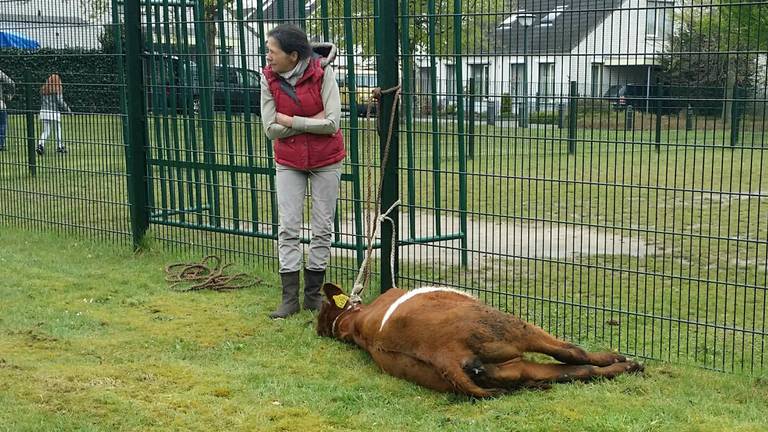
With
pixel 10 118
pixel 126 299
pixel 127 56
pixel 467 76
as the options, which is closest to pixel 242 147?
pixel 127 56

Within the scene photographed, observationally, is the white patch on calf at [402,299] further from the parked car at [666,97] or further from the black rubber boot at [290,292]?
the parked car at [666,97]

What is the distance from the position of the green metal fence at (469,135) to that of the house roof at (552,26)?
1 centimetres

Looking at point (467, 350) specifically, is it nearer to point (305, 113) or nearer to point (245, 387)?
point (245, 387)

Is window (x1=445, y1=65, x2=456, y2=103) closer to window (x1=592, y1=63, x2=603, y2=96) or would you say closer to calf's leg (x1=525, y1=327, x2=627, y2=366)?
window (x1=592, y1=63, x2=603, y2=96)

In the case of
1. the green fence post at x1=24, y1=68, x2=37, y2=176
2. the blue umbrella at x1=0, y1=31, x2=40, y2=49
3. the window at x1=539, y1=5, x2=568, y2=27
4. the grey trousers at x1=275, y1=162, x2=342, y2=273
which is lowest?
the grey trousers at x1=275, y1=162, x2=342, y2=273

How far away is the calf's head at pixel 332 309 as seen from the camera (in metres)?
6.18

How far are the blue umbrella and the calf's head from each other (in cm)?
569

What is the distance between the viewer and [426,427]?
4656 mm

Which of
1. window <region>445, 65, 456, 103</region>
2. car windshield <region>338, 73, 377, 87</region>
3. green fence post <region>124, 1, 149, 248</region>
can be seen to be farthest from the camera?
green fence post <region>124, 1, 149, 248</region>

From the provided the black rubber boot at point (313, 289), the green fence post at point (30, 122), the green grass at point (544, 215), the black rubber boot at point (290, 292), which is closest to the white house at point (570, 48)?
the green grass at point (544, 215)

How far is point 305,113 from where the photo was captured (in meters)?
6.64

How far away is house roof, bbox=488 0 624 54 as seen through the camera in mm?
5766

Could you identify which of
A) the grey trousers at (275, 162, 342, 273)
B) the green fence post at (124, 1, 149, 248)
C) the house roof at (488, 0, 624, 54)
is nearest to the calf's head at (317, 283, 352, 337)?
the grey trousers at (275, 162, 342, 273)

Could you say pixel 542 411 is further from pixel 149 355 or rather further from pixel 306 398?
pixel 149 355
